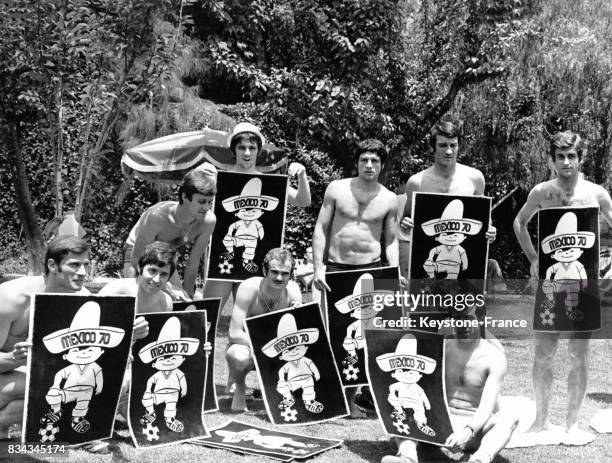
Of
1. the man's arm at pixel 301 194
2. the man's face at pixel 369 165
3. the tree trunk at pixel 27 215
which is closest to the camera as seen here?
the man's face at pixel 369 165

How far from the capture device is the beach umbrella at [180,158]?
1038cm

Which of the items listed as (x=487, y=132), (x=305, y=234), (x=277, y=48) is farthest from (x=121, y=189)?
(x=487, y=132)

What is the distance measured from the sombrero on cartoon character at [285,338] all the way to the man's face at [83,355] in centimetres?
146

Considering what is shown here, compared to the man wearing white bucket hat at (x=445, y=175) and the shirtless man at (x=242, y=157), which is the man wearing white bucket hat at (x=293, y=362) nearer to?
the shirtless man at (x=242, y=157)

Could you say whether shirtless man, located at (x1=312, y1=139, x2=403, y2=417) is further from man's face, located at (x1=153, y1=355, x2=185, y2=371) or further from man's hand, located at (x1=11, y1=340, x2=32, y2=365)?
man's hand, located at (x1=11, y1=340, x2=32, y2=365)

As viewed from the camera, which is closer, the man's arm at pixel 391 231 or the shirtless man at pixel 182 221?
the shirtless man at pixel 182 221

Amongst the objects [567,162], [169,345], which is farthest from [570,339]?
[169,345]

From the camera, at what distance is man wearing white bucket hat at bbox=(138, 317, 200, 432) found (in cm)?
495

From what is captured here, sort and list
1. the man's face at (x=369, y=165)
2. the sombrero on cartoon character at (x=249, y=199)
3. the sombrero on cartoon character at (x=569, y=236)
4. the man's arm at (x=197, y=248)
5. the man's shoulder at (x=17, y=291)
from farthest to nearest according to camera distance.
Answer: the sombrero on cartoon character at (x=249, y=199) → the man's face at (x=369, y=165) → the man's arm at (x=197, y=248) → the sombrero on cartoon character at (x=569, y=236) → the man's shoulder at (x=17, y=291)

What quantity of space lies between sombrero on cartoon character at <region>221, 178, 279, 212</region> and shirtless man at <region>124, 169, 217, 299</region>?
11.5 inches

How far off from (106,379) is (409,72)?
877 centimetres

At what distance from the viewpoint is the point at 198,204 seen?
5992 millimetres

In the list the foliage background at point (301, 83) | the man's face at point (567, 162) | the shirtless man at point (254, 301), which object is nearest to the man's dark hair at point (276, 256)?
the shirtless man at point (254, 301)

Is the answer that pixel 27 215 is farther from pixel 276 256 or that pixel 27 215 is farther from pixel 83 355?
pixel 83 355
